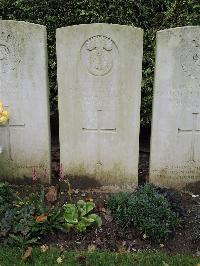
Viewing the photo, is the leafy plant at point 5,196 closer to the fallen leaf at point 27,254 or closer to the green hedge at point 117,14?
the fallen leaf at point 27,254

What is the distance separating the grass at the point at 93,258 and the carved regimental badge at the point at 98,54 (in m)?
1.81

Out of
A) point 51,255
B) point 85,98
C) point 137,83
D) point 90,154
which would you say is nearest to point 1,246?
point 51,255

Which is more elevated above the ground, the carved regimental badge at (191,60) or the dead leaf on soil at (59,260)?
the carved regimental badge at (191,60)

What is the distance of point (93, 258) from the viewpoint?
3934 millimetres

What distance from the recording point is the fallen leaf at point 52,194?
4.70m

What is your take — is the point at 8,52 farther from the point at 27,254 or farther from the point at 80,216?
the point at 27,254

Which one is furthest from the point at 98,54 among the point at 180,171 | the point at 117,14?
the point at 180,171

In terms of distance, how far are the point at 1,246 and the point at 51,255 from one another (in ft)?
1.59

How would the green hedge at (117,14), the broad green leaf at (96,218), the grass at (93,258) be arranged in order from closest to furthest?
the grass at (93,258) < the broad green leaf at (96,218) < the green hedge at (117,14)

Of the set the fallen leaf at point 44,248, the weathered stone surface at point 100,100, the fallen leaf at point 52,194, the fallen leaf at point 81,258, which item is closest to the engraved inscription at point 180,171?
the weathered stone surface at point 100,100

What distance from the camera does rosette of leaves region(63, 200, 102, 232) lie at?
4.21 meters

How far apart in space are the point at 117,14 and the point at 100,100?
163 cm

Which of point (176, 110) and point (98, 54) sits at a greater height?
point (98, 54)

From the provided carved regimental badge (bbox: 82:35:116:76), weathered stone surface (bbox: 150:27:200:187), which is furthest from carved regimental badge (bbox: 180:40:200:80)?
carved regimental badge (bbox: 82:35:116:76)
